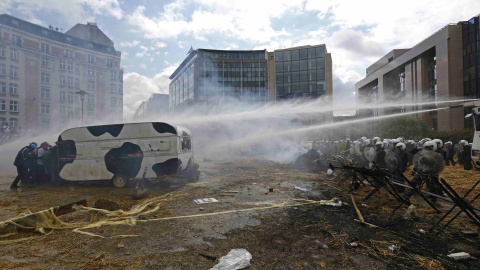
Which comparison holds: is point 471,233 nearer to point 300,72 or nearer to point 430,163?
point 430,163

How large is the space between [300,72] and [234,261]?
5423 centimetres

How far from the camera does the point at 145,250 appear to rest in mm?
4125

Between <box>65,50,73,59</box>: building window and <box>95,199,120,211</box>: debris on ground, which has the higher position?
<box>65,50,73,59</box>: building window

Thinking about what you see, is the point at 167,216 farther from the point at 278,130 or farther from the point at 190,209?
the point at 278,130

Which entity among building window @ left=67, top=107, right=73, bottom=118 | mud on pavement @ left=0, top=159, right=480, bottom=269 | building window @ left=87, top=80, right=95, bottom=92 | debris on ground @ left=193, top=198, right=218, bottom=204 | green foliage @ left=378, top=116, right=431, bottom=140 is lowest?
debris on ground @ left=193, top=198, right=218, bottom=204

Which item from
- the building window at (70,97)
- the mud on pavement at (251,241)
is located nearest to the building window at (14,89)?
the building window at (70,97)

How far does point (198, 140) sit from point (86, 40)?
1378 inches

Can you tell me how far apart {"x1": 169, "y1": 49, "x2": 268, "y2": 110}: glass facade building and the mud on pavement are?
4843 cm

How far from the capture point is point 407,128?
1288 inches

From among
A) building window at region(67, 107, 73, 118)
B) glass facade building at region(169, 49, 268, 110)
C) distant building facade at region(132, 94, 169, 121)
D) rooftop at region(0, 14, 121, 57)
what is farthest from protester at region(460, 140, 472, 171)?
distant building facade at region(132, 94, 169, 121)

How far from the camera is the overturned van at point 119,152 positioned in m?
9.72

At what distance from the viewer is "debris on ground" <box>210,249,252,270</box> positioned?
11.5ft

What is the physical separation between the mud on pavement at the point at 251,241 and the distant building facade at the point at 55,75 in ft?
139

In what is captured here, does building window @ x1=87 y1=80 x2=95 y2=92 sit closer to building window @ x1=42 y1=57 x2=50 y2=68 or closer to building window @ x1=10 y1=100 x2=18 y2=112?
building window @ x1=42 y1=57 x2=50 y2=68
